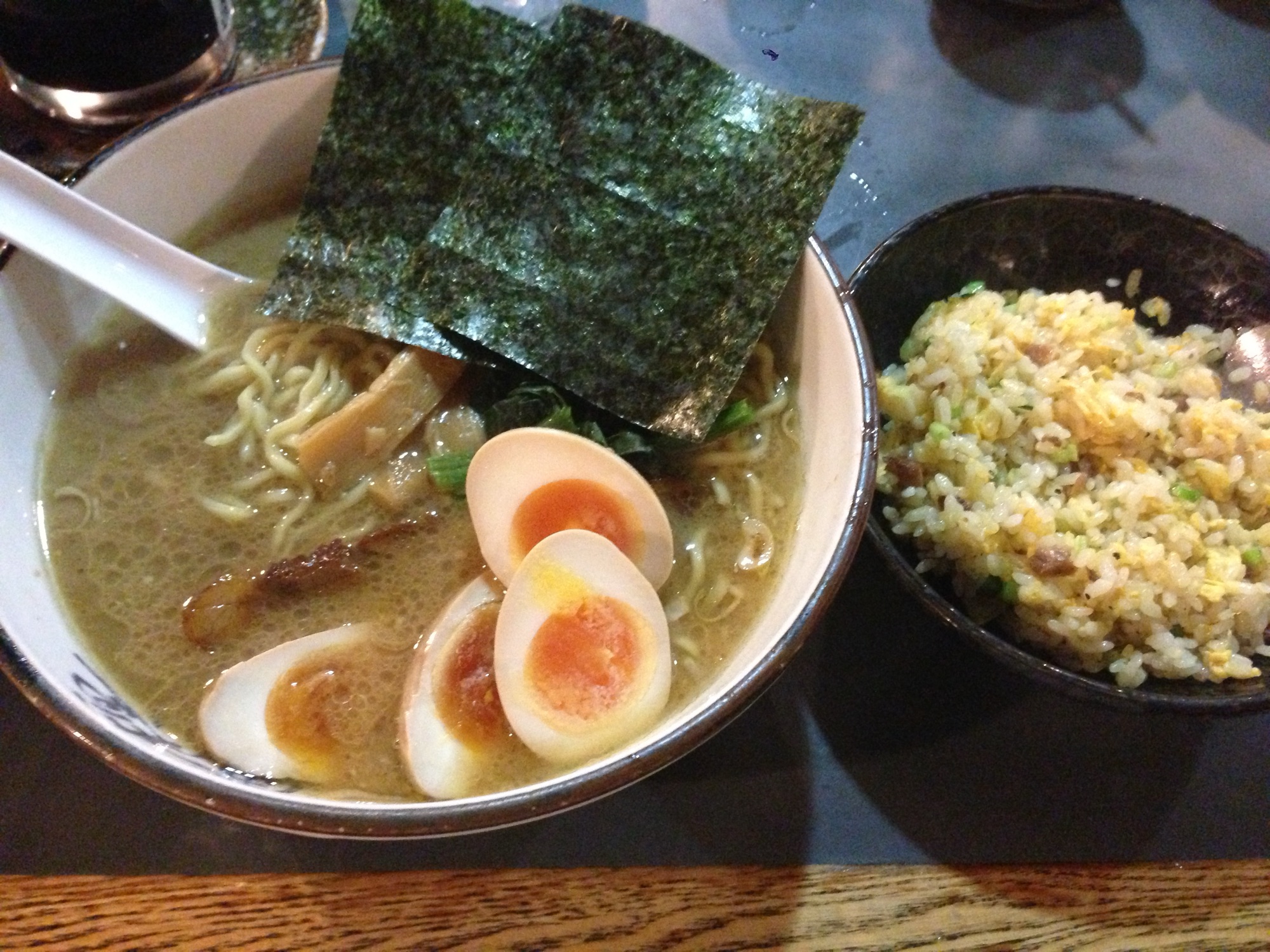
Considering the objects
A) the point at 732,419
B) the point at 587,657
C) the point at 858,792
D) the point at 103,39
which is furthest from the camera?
the point at 103,39

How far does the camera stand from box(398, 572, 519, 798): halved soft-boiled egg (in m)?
1.01

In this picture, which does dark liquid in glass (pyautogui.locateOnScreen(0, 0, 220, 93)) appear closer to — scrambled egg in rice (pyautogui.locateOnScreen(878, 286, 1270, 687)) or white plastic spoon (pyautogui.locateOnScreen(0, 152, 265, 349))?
white plastic spoon (pyautogui.locateOnScreen(0, 152, 265, 349))

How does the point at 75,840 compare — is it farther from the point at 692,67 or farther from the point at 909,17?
the point at 909,17

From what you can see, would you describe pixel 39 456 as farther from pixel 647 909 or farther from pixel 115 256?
pixel 647 909

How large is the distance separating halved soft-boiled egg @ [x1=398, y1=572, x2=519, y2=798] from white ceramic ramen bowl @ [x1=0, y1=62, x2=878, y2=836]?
0.12 m

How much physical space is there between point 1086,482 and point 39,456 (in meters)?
1.45

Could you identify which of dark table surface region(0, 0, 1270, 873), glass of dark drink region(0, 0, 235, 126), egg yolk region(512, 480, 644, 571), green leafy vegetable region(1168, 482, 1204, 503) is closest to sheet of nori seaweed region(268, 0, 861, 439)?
egg yolk region(512, 480, 644, 571)

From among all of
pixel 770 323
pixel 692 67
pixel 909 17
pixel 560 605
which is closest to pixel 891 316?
pixel 770 323

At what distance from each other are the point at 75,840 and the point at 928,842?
105cm

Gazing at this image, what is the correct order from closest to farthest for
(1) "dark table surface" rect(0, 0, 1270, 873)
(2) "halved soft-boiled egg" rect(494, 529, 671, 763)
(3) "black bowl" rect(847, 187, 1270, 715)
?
(2) "halved soft-boiled egg" rect(494, 529, 671, 763) → (1) "dark table surface" rect(0, 0, 1270, 873) → (3) "black bowl" rect(847, 187, 1270, 715)

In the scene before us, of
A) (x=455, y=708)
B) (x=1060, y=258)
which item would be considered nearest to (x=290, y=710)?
(x=455, y=708)

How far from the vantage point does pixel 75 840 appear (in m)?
1.08

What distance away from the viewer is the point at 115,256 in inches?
49.4

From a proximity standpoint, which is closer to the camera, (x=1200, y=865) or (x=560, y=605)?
(x=560, y=605)
